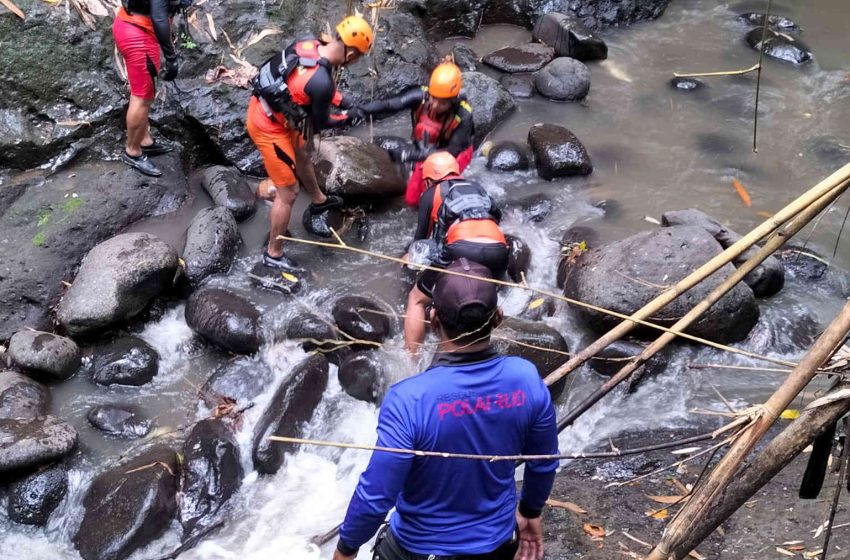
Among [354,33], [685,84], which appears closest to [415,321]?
[354,33]

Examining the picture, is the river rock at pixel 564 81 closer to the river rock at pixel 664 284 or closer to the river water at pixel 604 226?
the river water at pixel 604 226

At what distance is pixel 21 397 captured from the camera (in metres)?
5.77

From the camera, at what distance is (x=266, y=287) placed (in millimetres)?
7043

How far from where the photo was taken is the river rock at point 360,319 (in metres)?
6.51

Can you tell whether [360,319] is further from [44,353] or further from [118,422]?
[44,353]

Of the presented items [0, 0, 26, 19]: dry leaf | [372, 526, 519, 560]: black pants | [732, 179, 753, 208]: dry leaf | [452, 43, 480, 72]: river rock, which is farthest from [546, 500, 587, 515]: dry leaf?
[0, 0, 26, 19]: dry leaf

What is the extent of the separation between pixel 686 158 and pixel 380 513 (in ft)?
24.5

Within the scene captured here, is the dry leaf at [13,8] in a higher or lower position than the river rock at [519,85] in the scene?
higher

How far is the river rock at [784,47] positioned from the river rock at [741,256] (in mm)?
4469

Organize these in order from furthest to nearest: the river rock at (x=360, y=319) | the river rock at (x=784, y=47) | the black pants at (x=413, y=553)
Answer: the river rock at (x=784, y=47)
the river rock at (x=360, y=319)
the black pants at (x=413, y=553)

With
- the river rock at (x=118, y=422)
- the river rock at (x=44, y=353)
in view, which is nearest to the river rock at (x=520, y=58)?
the river rock at (x=44, y=353)

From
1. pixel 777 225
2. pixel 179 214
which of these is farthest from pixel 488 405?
pixel 179 214

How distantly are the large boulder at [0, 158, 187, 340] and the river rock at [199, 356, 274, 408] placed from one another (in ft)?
5.13

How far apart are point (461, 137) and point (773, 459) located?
5475 millimetres
